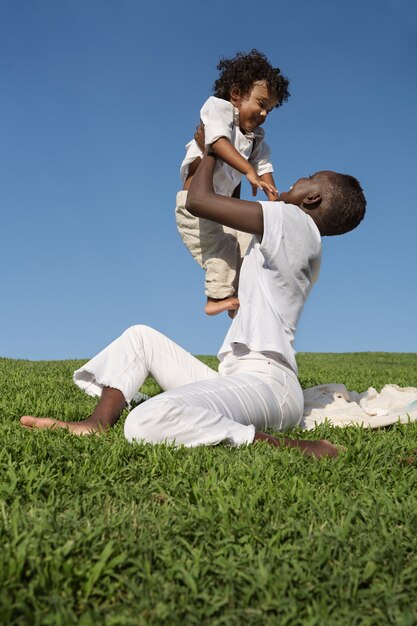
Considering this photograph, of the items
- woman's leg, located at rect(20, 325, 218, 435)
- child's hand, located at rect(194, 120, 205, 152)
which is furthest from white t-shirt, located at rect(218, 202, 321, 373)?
child's hand, located at rect(194, 120, 205, 152)

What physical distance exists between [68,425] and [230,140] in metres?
2.59

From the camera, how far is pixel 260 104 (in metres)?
5.80

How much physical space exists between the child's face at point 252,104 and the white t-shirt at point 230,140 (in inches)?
2.9

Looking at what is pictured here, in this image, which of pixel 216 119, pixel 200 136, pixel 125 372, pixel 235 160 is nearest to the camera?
pixel 125 372

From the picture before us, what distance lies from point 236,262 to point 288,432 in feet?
6.13

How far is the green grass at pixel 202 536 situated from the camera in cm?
214

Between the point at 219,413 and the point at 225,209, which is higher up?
the point at 225,209

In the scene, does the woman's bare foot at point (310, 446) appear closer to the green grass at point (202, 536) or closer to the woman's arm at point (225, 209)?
the green grass at point (202, 536)

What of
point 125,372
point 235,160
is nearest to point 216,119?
point 235,160

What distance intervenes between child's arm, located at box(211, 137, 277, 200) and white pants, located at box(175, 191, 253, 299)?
3.19 feet

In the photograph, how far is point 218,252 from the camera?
605 centimetres

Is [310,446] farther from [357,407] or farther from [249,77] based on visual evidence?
[249,77]

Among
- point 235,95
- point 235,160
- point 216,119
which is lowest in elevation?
point 235,160

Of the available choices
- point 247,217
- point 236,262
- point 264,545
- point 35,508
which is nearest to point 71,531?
point 35,508
